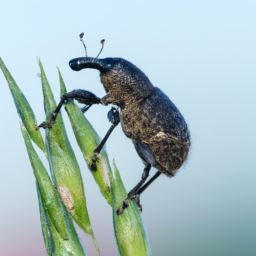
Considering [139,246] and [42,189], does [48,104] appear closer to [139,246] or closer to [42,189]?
[42,189]

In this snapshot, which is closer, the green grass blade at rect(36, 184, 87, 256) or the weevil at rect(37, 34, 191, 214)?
the green grass blade at rect(36, 184, 87, 256)

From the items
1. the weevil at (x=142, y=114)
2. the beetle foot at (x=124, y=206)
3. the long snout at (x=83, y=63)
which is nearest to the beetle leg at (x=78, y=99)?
the weevil at (x=142, y=114)

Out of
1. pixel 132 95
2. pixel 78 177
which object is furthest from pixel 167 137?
pixel 78 177

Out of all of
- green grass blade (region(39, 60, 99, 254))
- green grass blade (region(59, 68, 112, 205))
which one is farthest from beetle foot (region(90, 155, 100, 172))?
green grass blade (region(39, 60, 99, 254))

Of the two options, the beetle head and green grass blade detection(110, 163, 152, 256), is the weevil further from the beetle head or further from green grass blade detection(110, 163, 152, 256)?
green grass blade detection(110, 163, 152, 256)

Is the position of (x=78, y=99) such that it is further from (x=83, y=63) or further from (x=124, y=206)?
(x=124, y=206)

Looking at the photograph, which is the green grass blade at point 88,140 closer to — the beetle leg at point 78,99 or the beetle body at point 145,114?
the beetle leg at point 78,99

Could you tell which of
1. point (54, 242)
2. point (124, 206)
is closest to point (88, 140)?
point (124, 206)
